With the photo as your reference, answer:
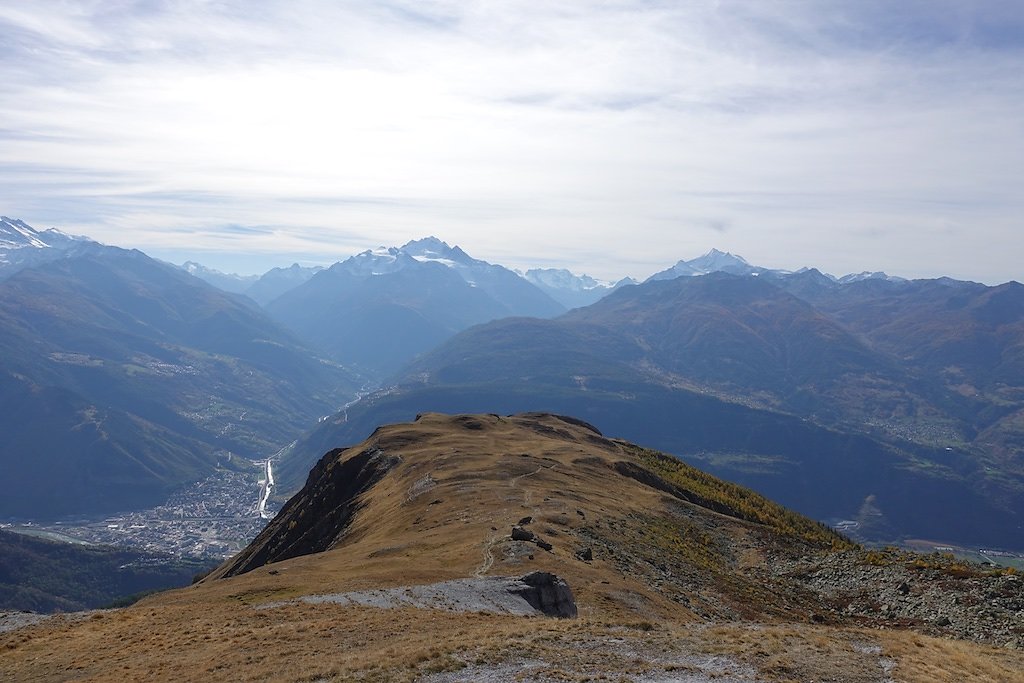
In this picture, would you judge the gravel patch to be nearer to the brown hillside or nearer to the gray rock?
the gray rock

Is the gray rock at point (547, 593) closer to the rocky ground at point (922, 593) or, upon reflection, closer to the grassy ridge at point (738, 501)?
the rocky ground at point (922, 593)

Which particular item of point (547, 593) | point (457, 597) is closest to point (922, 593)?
point (547, 593)

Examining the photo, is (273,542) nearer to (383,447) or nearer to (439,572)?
(383,447)

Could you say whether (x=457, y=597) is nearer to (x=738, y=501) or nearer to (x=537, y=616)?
(x=537, y=616)

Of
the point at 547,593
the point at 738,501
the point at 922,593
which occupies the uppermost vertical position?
the point at 547,593

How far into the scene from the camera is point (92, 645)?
3550 cm

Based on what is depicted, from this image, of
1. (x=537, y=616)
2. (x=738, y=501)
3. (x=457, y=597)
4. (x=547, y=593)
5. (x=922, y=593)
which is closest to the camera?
(x=537, y=616)

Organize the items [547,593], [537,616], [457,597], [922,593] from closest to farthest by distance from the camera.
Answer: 1. [537,616]
2. [457,597]
3. [547,593]
4. [922,593]

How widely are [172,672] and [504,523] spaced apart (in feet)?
109

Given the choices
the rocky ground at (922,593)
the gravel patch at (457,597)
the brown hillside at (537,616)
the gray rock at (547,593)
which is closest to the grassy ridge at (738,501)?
the brown hillside at (537,616)

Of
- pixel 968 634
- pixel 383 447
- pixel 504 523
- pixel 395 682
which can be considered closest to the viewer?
pixel 395 682

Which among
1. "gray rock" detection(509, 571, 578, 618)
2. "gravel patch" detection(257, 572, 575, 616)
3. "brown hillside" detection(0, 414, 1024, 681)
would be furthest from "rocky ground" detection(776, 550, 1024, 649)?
"gravel patch" detection(257, 572, 575, 616)

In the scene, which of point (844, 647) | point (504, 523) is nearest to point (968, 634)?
point (844, 647)

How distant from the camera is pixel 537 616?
127 feet
